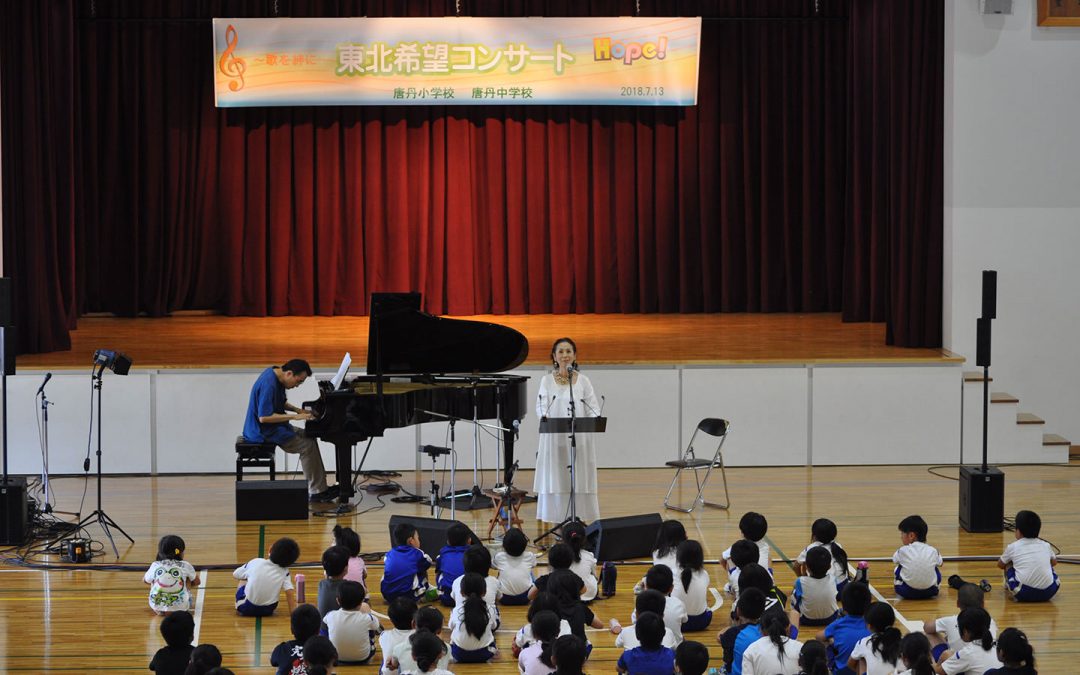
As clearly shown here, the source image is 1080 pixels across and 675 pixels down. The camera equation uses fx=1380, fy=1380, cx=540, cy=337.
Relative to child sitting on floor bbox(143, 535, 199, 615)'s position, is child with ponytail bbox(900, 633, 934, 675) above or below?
above

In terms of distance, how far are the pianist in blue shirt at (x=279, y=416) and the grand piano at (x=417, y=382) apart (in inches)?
10.3

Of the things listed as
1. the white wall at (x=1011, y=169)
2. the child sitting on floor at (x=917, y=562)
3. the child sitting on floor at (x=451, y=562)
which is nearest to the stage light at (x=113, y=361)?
the child sitting on floor at (x=451, y=562)

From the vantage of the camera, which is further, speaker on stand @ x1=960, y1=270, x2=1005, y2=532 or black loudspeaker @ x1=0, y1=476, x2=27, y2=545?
speaker on stand @ x1=960, y1=270, x2=1005, y2=532

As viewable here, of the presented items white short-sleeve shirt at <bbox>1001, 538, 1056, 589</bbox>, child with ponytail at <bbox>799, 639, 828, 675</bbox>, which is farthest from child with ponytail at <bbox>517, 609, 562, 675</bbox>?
white short-sleeve shirt at <bbox>1001, 538, 1056, 589</bbox>

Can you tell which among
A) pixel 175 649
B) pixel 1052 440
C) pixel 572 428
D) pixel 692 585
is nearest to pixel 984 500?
pixel 1052 440

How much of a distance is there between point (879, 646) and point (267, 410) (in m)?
6.04

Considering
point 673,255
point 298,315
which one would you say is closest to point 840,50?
point 673,255

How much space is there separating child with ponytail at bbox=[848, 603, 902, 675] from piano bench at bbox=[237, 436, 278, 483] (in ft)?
19.4

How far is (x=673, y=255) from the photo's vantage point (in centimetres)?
1825

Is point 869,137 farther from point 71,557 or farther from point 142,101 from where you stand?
point 71,557

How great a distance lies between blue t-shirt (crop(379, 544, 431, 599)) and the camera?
8.39 m

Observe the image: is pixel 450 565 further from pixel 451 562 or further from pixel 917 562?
pixel 917 562

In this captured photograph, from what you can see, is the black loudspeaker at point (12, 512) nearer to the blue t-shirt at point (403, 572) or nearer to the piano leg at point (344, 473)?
the piano leg at point (344, 473)

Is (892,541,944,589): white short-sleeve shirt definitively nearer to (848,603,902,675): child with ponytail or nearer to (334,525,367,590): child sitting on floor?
(848,603,902,675): child with ponytail
